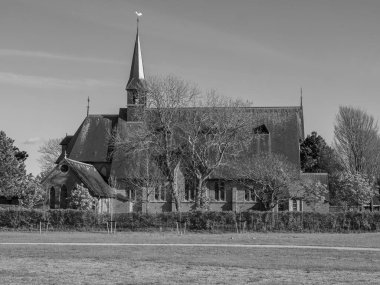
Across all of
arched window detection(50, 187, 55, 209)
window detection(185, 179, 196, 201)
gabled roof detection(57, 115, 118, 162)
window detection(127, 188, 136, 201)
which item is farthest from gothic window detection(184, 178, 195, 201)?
arched window detection(50, 187, 55, 209)

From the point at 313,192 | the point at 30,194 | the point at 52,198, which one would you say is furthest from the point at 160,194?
the point at 313,192

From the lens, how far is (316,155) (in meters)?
83.3

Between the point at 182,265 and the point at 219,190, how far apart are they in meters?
41.4

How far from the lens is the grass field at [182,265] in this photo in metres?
19.0

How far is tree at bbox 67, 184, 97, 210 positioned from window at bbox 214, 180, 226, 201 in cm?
1365

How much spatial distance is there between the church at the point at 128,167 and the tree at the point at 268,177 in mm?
1694

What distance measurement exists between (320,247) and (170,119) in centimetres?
2736

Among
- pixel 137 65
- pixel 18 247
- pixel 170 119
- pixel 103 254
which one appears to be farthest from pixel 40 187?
pixel 103 254

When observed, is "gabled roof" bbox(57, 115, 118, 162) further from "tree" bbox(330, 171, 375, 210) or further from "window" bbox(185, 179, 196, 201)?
"tree" bbox(330, 171, 375, 210)

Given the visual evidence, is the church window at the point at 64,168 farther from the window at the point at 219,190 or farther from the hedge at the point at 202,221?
the window at the point at 219,190

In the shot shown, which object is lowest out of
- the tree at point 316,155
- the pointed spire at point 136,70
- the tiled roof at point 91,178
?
the tiled roof at point 91,178

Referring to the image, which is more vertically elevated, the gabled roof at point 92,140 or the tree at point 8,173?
the gabled roof at point 92,140

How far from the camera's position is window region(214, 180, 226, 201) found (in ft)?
209

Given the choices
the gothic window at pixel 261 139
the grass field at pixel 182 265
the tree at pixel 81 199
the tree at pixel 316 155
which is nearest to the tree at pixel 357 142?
A: the tree at pixel 316 155
